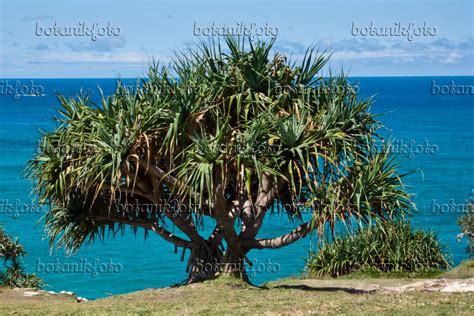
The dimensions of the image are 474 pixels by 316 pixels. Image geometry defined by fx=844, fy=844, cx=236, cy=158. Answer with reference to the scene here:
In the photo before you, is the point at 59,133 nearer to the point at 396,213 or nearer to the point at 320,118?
the point at 320,118

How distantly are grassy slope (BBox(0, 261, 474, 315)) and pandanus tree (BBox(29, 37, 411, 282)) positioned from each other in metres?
1.63

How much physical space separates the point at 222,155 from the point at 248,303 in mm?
3761

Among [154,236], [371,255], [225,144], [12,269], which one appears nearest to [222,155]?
[225,144]

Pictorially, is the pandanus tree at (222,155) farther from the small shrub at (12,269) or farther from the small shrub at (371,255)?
the small shrub at (371,255)

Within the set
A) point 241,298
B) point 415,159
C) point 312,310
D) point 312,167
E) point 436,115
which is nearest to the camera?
point 312,310

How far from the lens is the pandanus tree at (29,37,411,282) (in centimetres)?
1788

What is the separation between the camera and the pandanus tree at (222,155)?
58.6 feet

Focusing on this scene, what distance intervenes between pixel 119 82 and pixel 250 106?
2.99 metres

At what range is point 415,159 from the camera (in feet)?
275

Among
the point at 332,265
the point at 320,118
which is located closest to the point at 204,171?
the point at 320,118

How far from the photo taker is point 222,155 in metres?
17.9

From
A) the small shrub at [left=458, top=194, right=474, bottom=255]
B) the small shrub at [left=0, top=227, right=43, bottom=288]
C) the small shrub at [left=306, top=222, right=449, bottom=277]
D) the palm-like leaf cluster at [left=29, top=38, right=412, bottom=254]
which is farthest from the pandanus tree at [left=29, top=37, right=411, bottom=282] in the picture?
the small shrub at [left=458, top=194, right=474, bottom=255]

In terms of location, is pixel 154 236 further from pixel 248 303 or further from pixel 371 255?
pixel 248 303

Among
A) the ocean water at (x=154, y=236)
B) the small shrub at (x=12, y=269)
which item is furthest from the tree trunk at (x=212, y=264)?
the small shrub at (x=12, y=269)
